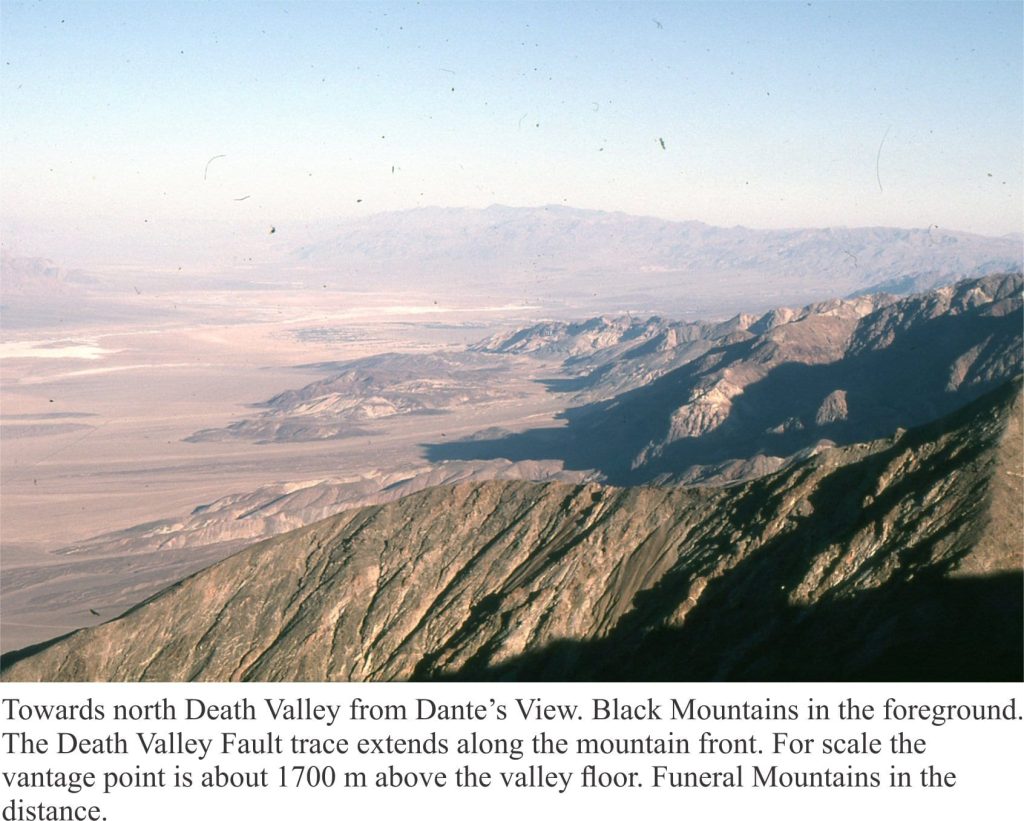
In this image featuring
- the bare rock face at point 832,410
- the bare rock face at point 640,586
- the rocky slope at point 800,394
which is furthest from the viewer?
the bare rock face at point 832,410

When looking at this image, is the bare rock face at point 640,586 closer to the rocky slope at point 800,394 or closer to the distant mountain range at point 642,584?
the distant mountain range at point 642,584

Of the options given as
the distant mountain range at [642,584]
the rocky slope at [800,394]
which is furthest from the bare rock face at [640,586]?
the rocky slope at [800,394]

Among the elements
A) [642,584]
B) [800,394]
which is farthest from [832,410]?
[642,584]

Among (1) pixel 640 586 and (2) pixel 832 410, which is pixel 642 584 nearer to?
(1) pixel 640 586

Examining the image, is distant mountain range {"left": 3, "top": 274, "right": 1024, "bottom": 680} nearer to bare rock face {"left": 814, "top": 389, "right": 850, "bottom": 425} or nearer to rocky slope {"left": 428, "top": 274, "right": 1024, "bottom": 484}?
rocky slope {"left": 428, "top": 274, "right": 1024, "bottom": 484}

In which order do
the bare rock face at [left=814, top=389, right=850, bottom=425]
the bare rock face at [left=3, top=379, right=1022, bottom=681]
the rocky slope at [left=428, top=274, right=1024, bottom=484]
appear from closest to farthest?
the bare rock face at [left=3, top=379, right=1022, bottom=681]
the rocky slope at [left=428, top=274, right=1024, bottom=484]
the bare rock face at [left=814, top=389, right=850, bottom=425]

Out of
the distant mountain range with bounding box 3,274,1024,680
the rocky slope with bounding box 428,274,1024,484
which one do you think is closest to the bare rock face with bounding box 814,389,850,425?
the rocky slope with bounding box 428,274,1024,484

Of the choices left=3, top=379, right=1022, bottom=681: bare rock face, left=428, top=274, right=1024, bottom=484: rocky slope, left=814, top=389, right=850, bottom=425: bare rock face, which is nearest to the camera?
left=3, top=379, right=1022, bottom=681: bare rock face

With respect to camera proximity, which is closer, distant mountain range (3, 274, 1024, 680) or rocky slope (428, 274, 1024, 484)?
distant mountain range (3, 274, 1024, 680)
